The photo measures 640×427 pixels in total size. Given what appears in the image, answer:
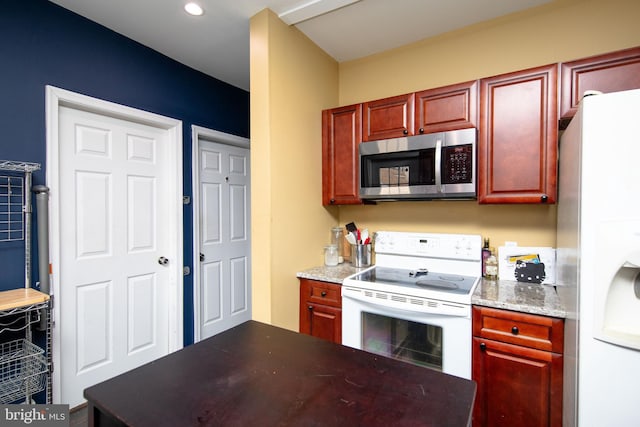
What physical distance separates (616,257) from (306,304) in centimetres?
165

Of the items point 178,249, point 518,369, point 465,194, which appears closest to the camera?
point 518,369

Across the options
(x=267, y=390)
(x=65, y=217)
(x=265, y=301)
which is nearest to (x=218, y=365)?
(x=267, y=390)

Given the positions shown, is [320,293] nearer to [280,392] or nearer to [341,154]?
[341,154]

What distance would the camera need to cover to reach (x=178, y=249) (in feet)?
8.39

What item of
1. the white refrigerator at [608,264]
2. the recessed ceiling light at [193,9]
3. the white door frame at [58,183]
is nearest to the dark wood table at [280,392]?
the white refrigerator at [608,264]

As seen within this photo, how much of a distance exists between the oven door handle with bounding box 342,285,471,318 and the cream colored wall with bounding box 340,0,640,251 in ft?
2.42

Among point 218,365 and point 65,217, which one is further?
point 65,217

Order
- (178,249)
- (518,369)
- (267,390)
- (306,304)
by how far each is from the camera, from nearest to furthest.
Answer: (267,390)
(518,369)
(306,304)
(178,249)

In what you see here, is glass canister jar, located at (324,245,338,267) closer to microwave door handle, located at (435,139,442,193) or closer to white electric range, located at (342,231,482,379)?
white electric range, located at (342,231,482,379)

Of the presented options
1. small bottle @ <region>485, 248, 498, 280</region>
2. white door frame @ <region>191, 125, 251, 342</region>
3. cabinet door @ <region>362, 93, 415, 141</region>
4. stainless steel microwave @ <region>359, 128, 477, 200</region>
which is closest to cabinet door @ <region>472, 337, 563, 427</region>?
small bottle @ <region>485, 248, 498, 280</region>

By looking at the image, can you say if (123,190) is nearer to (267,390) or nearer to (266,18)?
(266,18)

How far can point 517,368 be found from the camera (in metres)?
1.52

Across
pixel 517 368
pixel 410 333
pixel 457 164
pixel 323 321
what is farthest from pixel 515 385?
pixel 457 164

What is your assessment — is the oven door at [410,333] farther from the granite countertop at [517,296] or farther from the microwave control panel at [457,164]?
the microwave control panel at [457,164]
